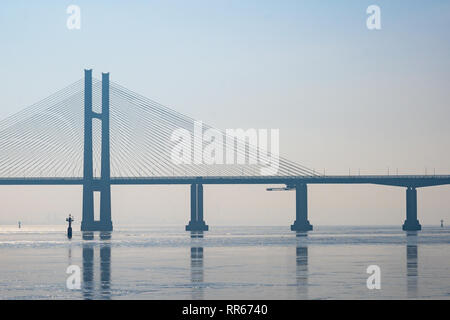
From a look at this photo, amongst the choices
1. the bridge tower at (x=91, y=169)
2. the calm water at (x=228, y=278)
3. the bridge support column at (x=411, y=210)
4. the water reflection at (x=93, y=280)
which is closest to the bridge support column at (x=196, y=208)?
the bridge tower at (x=91, y=169)

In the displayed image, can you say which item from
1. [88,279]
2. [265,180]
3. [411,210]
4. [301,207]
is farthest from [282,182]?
[88,279]

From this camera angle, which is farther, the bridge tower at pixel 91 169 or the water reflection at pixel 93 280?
the bridge tower at pixel 91 169

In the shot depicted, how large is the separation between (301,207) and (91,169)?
38.9 metres

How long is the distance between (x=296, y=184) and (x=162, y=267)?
3980 inches

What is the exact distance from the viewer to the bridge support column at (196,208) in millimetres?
141000

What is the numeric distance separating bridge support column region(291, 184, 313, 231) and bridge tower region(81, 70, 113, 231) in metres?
30.7

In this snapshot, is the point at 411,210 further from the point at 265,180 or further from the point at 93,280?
the point at 93,280

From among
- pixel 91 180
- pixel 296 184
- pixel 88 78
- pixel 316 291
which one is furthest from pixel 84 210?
pixel 316 291

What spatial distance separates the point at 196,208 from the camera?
5753 inches

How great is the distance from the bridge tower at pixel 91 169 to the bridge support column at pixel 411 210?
4838cm

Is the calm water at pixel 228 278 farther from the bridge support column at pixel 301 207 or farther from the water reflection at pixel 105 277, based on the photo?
the bridge support column at pixel 301 207
